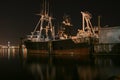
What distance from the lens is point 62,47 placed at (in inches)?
2771

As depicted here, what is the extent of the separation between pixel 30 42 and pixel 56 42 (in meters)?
14.2

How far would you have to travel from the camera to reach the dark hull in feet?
212

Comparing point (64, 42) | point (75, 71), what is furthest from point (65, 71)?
point (64, 42)

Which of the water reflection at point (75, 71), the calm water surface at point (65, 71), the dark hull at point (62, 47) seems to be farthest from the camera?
the dark hull at point (62, 47)

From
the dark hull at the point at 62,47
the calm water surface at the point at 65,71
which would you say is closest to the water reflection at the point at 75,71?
the calm water surface at the point at 65,71

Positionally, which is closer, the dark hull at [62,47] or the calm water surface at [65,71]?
the calm water surface at [65,71]

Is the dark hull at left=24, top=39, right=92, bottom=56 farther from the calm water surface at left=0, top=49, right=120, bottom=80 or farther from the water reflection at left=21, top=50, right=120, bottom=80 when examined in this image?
the water reflection at left=21, top=50, right=120, bottom=80

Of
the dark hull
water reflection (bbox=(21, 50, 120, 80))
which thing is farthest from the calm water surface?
the dark hull

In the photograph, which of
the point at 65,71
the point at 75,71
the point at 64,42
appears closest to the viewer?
the point at 65,71

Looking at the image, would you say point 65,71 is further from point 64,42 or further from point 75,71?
point 64,42

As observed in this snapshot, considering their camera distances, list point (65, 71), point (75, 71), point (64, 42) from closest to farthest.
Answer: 1. point (65, 71)
2. point (75, 71)
3. point (64, 42)

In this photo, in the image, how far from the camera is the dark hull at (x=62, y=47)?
6462 centimetres

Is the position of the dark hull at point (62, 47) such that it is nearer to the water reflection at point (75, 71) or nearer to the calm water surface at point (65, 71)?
the calm water surface at point (65, 71)

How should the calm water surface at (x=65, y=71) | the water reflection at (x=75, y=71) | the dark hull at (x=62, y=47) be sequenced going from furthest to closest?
the dark hull at (x=62, y=47) → the calm water surface at (x=65, y=71) → the water reflection at (x=75, y=71)
